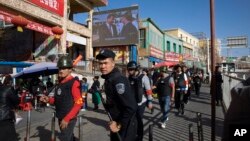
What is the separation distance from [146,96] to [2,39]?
63.5ft

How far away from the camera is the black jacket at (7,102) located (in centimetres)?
449

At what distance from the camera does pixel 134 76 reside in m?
7.24

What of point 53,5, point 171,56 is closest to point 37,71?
point 53,5

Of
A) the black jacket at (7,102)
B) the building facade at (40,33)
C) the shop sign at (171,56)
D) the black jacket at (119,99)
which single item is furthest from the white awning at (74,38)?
the black jacket at (119,99)

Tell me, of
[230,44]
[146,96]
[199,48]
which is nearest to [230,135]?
[146,96]

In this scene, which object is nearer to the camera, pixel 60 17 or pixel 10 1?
pixel 10 1

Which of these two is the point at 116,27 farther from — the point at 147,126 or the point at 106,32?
the point at 147,126

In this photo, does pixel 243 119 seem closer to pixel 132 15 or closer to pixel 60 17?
pixel 60 17

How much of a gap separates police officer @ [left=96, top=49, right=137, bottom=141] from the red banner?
56.1 ft

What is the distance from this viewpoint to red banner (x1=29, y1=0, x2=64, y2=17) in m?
19.8

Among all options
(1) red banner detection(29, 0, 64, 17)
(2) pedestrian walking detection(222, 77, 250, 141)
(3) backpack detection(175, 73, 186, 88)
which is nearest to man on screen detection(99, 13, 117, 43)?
(1) red banner detection(29, 0, 64, 17)

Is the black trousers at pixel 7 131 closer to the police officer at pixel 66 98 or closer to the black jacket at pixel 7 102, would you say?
the black jacket at pixel 7 102

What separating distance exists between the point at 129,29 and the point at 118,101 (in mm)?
27314

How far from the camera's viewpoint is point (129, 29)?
30.2 metres
